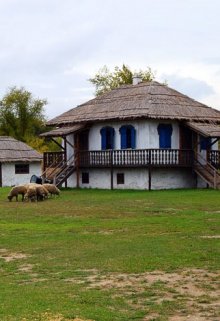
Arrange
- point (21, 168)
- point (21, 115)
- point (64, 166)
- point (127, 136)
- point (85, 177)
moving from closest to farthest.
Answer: point (127, 136), point (64, 166), point (85, 177), point (21, 168), point (21, 115)

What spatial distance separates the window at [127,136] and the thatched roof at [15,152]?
17103mm

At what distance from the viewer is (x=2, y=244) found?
16594 mm

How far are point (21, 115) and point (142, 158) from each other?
39478 millimetres

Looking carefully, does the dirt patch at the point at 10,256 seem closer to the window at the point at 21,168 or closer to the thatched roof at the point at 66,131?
the thatched roof at the point at 66,131

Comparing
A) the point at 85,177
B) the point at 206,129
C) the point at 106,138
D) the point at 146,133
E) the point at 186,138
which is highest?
the point at 206,129

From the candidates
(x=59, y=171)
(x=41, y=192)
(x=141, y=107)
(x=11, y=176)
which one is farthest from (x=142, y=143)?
(x=11, y=176)

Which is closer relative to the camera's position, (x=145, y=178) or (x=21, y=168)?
(x=145, y=178)

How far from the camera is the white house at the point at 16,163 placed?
54906mm

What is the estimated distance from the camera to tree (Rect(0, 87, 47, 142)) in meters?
74.2

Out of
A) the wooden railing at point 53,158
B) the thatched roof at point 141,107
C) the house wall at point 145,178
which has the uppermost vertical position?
the thatched roof at point 141,107

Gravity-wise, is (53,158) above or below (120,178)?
above

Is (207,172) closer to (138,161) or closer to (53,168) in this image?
(138,161)

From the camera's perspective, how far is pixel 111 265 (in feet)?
43.5

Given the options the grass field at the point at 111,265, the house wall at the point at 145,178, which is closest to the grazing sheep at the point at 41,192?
the grass field at the point at 111,265
